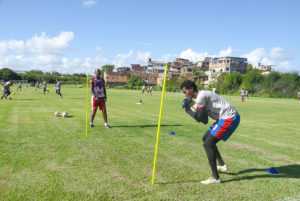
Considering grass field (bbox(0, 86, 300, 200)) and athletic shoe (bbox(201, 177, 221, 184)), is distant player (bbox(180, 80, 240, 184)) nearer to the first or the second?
athletic shoe (bbox(201, 177, 221, 184))

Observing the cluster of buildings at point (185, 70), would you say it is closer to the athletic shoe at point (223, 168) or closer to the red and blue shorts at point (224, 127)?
the athletic shoe at point (223, 168)

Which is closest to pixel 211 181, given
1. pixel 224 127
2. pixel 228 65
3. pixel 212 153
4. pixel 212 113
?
pixel 212 153

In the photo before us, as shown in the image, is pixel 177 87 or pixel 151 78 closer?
pixel 177 87

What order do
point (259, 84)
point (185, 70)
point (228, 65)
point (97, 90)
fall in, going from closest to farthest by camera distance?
point (97, 90), point (259, 84), point (228, 65), point (185, 70)

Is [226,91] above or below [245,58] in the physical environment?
below

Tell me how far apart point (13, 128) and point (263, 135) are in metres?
10.3

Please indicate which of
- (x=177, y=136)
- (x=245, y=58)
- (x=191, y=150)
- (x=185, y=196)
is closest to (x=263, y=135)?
(x=177, y=136)

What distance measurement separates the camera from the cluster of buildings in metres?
101

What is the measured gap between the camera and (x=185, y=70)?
380 ft

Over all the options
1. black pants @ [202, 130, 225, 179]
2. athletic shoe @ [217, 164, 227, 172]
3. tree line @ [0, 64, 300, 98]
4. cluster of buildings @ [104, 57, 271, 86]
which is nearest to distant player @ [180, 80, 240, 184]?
black pants @ [202, 130, 225, 179]

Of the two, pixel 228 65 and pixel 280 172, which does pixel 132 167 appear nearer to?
pixel 280 172

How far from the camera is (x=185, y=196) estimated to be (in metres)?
4.23

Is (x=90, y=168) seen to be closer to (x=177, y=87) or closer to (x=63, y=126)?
(x=63, y=126)

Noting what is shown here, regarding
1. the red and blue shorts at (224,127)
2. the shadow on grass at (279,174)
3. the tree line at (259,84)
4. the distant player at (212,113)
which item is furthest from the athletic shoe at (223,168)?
the tree line at (259,84)
